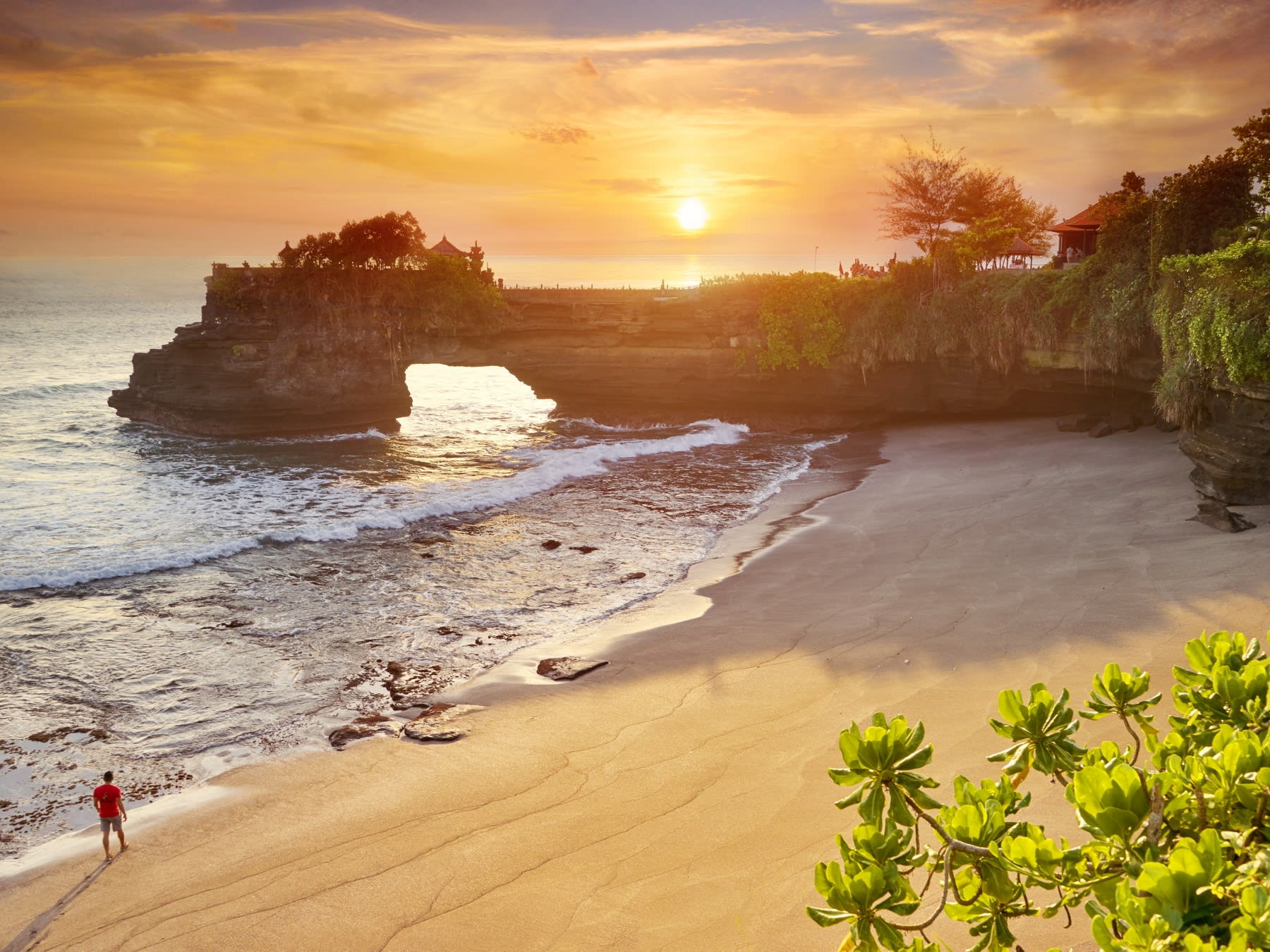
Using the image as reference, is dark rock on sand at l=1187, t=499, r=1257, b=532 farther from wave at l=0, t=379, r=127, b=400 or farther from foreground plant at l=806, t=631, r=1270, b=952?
wave at l=0, t=379, r=127, b=400

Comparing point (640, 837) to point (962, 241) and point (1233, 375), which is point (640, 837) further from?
point (962, 241)

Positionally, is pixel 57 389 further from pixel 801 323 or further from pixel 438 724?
pixel 438 724

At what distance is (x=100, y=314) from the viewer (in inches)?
4129

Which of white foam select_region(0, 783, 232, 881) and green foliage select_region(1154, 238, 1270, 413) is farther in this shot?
green foliage select_region(1154, 238, 1270, 413)

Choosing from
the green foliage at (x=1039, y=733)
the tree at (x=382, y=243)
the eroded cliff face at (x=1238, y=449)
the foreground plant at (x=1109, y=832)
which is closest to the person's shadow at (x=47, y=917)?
the foreground plant at (x=1109, y=832)

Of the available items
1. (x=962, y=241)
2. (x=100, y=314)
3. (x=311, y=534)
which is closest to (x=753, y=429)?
(x=962, y=241)

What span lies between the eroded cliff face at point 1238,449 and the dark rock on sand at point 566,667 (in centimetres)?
1030

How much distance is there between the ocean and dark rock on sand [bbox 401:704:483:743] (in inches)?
26.8

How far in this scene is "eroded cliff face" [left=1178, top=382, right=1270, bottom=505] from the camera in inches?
505

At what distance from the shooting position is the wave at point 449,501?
50.6 feet

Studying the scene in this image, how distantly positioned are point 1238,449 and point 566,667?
11.0 meters

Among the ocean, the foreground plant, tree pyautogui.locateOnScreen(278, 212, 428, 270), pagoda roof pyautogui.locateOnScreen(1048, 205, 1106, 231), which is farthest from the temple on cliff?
the foreground plant

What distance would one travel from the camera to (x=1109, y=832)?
83.7 inches

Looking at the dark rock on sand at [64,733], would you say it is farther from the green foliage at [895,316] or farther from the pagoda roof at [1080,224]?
the pagoda roof at [1080,224]
